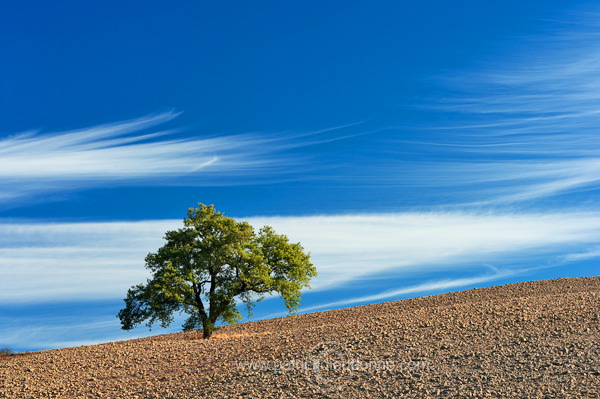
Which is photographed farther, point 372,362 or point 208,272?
point 208,272

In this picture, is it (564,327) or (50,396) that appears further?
(564,327)

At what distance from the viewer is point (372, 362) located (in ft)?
50.0

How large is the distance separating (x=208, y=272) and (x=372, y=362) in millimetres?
14345

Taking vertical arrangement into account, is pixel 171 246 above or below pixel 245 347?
above

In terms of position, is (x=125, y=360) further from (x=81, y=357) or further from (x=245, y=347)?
(x=245, y=347)

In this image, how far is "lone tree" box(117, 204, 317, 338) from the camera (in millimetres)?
26828

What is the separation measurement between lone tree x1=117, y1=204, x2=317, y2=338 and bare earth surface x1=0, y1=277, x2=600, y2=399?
4.70 m

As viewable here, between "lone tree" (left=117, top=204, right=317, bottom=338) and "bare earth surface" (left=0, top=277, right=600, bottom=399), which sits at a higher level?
"lone tree" (left=117, top=204, right=317, bottom=338)

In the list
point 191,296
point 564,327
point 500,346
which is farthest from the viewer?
point 191,296

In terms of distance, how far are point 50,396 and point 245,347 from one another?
6.44m

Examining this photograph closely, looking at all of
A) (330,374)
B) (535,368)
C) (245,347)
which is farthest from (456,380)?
(245,347)

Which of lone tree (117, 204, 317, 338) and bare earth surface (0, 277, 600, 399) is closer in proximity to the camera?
bare earth surface (0, 277, 600, 399)

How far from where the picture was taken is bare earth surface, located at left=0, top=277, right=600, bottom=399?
1327 cm

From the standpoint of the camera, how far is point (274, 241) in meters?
29.0
